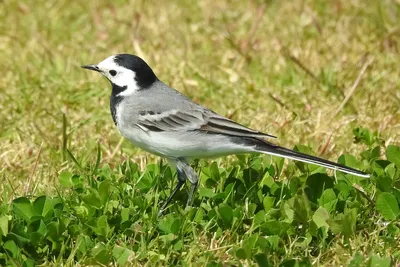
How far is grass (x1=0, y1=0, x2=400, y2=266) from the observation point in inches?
182

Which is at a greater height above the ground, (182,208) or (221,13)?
(221,13)

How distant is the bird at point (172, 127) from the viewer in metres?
5.24

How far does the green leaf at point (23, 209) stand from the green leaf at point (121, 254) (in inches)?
21.9

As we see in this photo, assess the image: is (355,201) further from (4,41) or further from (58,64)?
(4,41)

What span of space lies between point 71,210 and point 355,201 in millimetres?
1623

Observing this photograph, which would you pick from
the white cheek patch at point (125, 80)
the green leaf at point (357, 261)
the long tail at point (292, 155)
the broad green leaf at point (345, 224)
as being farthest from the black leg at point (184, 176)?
the green leaf at point (357, 261)

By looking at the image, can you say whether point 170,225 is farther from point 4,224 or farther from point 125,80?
point 125,80

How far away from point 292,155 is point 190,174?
0.69 m

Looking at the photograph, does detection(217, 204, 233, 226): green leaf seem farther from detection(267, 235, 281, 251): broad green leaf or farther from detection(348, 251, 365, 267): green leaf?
detection(348, 251, 365, 267): green leaf

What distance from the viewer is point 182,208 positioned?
17.0 ft

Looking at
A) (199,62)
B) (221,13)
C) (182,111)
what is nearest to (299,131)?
(182,111)

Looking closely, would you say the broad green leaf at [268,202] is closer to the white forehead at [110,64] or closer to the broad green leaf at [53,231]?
the broad green leaf at [53,231]

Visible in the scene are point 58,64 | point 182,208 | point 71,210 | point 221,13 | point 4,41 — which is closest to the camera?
point 71,210

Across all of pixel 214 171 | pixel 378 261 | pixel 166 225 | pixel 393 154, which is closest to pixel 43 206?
pixel 166 225
